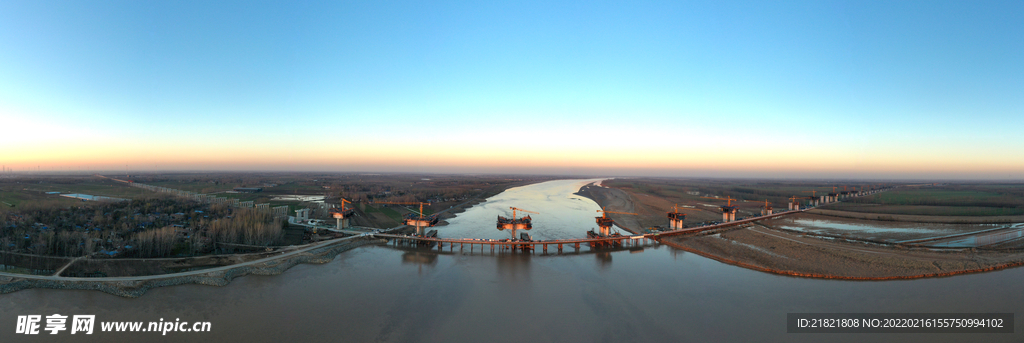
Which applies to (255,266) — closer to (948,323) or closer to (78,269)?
(78,269)

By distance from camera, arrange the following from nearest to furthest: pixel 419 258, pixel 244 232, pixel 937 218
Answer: pixel 419 258 → pixel 244 232 → pixel 937 218

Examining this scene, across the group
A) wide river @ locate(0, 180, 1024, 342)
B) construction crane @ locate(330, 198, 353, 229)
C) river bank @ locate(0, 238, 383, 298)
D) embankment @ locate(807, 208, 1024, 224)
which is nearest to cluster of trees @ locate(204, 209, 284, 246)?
river bank @ locate(0, 238, 383, 298)

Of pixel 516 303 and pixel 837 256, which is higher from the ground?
pixel 837 256

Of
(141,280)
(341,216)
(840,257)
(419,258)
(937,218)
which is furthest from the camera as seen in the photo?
(937,218)

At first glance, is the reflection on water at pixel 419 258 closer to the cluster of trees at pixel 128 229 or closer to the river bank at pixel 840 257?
the cluster of trees at pixel 128 229

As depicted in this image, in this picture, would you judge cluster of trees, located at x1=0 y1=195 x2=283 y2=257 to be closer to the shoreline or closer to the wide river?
the wide river

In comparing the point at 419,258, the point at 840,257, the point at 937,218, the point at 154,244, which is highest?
the point at 154,244

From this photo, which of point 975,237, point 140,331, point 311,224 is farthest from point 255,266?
point 975,237

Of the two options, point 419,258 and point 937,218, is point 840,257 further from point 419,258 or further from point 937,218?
point 937,218

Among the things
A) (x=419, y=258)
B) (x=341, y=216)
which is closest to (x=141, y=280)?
(x=419, y=258)
